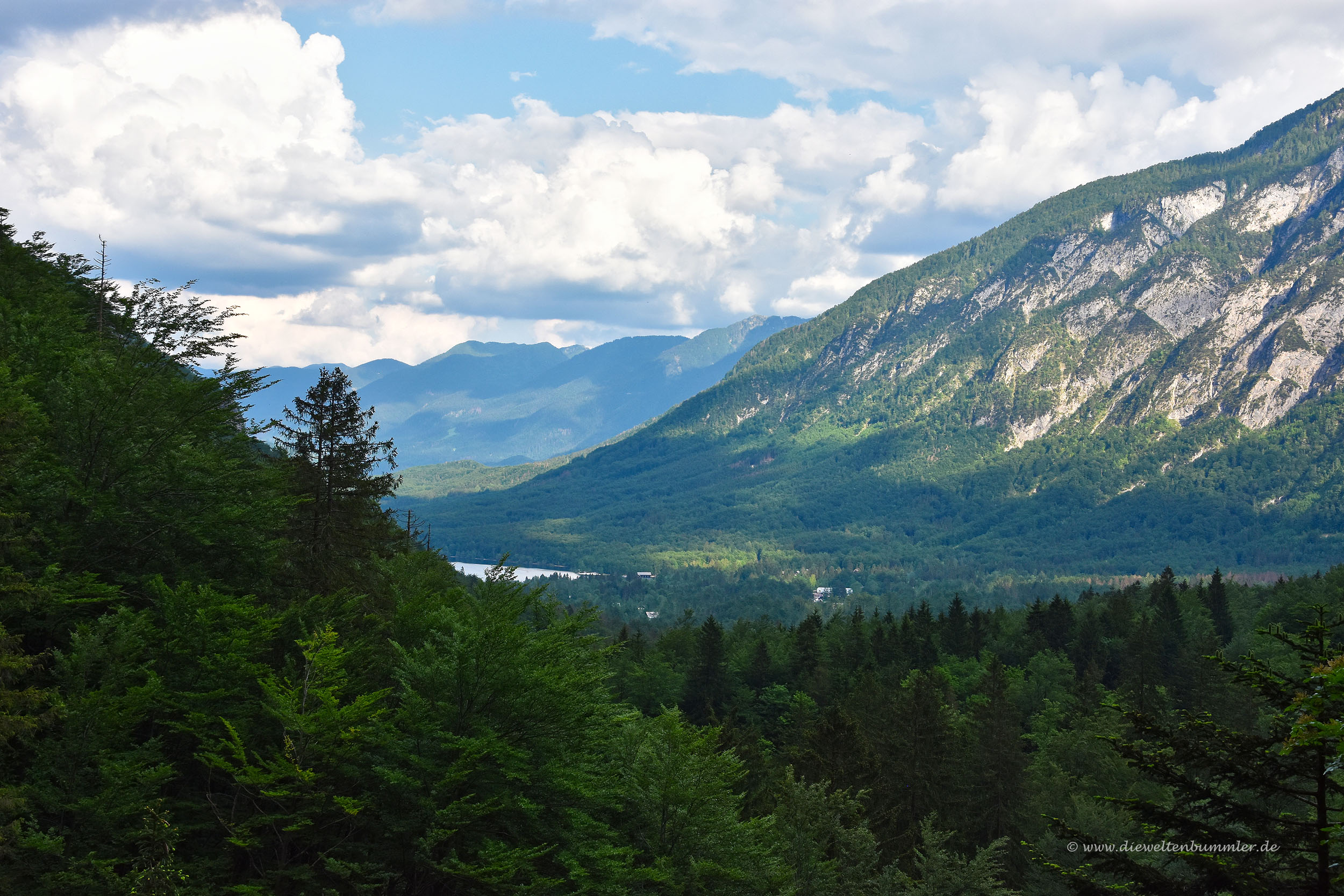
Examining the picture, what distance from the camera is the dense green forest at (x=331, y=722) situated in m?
Result: 13.8

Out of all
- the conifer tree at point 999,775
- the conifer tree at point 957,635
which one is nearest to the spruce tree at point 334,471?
the conifer tree at point 999,775

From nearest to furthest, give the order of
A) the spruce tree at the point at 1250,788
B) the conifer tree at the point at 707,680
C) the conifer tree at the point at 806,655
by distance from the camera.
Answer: the spruce tree at the point at 1250,788, the conifer tree at the point at 707,680, the conifer tree at the point at 806,655

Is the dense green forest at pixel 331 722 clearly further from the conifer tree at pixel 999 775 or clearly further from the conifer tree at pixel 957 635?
the conifer tree at pixel 957 635

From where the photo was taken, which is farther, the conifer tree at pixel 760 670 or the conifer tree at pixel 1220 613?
the conifer tree at pixel 1220 613

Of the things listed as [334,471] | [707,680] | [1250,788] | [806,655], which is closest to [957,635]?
[806,655]

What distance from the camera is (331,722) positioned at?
2211cm

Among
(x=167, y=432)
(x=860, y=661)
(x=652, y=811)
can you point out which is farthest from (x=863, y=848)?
(x=860, y=661)

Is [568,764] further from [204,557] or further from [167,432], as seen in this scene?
[167,432]

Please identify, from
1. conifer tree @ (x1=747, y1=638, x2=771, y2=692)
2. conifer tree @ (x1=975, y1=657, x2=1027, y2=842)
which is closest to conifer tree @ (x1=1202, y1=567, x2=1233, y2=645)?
conifer tree @ (x1=747, y1=638, x2=771, y2=692)

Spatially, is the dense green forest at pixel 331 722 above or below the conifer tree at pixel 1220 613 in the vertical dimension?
above

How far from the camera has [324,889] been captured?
2075 centimetres

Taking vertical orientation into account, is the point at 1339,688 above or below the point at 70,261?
below

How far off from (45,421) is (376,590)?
11.4 meters

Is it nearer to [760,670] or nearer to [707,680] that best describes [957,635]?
[760,670]
